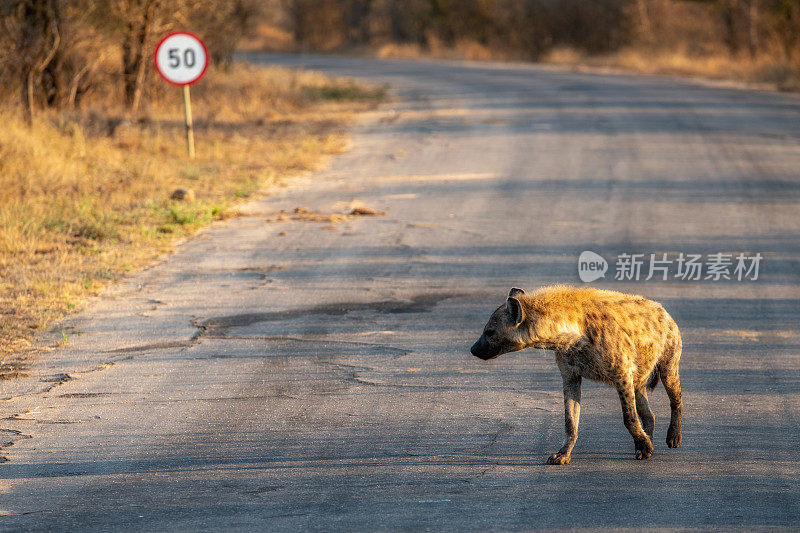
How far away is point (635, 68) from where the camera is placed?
35.2 metres

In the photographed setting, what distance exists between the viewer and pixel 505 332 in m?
5.52

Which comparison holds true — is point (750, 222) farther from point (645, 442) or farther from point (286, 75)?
point (286, 75)

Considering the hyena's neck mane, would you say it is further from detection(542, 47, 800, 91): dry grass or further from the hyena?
detection(542, 47, 800, 91): dry grass

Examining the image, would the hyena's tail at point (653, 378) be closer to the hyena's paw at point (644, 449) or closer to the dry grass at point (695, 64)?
the hyena's paw at point (644, 449)

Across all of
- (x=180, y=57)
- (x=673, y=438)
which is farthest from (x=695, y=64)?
(x=673, y=438)

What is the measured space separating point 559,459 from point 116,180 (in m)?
10.5

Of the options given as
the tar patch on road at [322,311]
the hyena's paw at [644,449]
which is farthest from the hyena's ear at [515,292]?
the tar patch on road at [322,311]

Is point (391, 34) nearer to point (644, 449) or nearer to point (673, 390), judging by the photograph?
point (673, 390)

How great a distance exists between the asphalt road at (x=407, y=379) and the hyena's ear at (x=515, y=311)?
31.8 inches

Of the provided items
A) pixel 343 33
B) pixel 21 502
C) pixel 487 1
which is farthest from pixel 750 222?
pixel 343 33

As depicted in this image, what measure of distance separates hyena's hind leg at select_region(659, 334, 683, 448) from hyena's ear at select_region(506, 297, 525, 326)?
0.99 metres

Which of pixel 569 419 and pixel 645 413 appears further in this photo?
pixel 645 413

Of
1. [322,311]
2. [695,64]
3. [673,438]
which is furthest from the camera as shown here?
[695,64]

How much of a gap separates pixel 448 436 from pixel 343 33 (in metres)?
56.2
